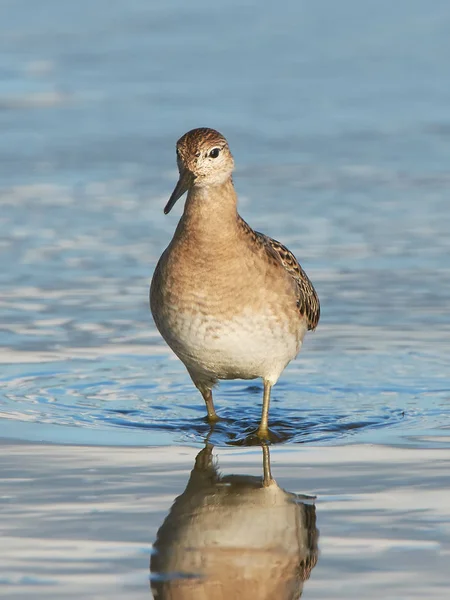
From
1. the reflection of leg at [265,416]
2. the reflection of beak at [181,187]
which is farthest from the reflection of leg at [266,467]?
the reflection of beak at [181,187]

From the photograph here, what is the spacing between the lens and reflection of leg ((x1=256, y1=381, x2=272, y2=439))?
828 cm

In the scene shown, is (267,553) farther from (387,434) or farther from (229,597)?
(387,434)

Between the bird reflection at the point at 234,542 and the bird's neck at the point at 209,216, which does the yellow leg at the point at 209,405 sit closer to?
the bird's neck at the point at 209,216

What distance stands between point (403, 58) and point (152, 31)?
354 centimetres

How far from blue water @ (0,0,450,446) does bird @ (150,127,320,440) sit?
0.47 m

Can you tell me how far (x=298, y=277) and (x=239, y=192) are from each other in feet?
13.9

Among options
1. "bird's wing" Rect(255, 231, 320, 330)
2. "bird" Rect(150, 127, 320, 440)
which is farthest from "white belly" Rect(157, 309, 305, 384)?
"bird's wing" Rect(255, 231, 320, 330)

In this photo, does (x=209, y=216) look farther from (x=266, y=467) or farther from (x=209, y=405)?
(x=266, y=467)

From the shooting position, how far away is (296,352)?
8742 mm

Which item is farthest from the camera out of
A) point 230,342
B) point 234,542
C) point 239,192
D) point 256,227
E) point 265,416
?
point 239,192

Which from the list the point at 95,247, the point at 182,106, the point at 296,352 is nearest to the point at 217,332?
the point at 296,352

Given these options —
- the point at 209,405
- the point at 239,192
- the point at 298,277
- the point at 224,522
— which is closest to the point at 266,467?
the point at 224,522

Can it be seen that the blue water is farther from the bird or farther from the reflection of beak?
the reflection of beak

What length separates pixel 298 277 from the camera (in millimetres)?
8844
